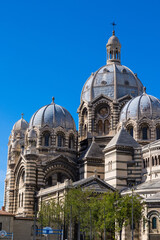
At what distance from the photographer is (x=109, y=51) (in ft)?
289

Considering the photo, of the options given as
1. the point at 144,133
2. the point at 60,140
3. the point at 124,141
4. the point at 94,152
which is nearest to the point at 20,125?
the point at 60,140

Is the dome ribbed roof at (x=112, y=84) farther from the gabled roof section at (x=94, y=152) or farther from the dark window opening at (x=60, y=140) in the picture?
the gabled roof section at (x=94, y=152)

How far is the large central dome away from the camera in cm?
8088

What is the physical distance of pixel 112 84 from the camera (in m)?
81.0

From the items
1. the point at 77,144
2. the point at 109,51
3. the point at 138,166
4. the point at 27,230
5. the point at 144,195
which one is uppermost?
the point at 109,51

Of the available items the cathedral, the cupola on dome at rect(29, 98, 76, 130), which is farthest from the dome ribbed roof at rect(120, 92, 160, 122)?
the cupola on dome at rect(29, 98, 76, 130)

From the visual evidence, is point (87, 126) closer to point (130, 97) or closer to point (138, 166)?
point (130, 97)

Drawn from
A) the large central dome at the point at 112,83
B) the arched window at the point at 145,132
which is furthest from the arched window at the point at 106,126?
the arched window at the point at 145,132

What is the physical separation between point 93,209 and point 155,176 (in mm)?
13916

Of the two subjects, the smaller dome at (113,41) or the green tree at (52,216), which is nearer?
the green tree at (52,216)

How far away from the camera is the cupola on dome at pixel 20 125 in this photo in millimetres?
95812

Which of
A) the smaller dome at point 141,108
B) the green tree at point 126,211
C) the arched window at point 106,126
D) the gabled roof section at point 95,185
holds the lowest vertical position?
the green tree at point 126,211

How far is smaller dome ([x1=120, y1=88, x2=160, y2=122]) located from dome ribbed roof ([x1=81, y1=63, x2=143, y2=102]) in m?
4.83

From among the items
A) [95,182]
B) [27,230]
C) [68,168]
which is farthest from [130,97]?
[27,230]
